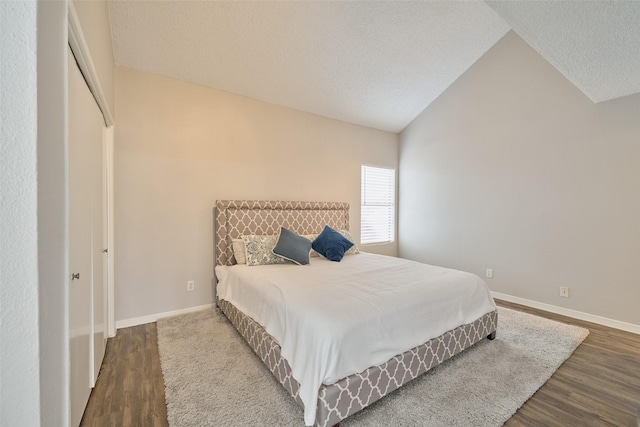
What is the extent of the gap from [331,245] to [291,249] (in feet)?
1.98

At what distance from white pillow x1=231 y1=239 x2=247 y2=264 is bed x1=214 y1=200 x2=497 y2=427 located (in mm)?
139

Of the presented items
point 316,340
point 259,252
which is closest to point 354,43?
point 259,252

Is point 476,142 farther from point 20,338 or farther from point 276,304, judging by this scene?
point 20,338

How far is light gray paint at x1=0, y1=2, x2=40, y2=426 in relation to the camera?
61cm

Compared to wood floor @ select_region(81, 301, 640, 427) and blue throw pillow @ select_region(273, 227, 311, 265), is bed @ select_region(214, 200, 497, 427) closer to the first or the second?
blue throw pillow @ select_region(273, 227, 311, 265)

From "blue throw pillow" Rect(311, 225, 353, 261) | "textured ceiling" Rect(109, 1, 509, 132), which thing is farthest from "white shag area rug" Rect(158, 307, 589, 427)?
"textured ceiling" Rect(109, 1, 509, 132)

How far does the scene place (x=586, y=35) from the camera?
2.22m

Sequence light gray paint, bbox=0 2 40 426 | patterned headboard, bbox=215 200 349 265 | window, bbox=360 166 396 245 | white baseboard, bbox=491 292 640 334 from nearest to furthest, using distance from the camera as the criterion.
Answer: light gray paint, bbox=0 2 40 426, white baseboard, bbox=491 292 640 334, patterned headboard, bbox=215 200 349 265, window, bbox=360 166 396 245

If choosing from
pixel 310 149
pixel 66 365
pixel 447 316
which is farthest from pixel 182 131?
pixel 447 316

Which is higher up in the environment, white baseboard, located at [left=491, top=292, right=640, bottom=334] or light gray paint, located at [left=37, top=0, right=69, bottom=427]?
light gray paint, located at [left=37, top=0, right=69, bottom=427]

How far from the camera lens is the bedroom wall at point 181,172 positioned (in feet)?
9.71

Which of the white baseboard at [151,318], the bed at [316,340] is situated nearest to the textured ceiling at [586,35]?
the bed at [316,340]

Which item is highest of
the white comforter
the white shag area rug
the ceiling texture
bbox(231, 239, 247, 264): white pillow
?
the ceiling texture

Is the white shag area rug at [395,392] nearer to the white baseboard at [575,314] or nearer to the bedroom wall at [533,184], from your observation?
the white baseboard at [575,314]
